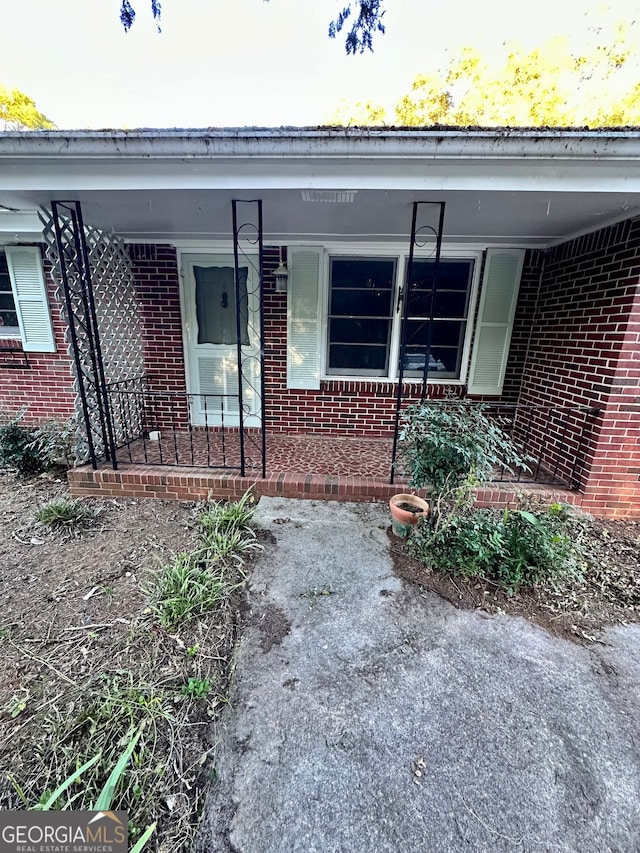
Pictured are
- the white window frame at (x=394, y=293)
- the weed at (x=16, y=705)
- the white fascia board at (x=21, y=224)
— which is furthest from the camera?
the white window frame at (x=394, y=293)

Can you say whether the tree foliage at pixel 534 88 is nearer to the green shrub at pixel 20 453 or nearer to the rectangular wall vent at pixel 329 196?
the rectangular wall vent at pixel 329 196

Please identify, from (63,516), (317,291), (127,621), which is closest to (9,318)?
(63,516)

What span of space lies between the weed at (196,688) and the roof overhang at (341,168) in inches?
111

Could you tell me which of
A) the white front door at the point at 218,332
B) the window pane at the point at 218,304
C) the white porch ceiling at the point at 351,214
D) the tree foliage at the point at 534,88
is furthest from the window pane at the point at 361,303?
the tree foliage at the point at 534,88

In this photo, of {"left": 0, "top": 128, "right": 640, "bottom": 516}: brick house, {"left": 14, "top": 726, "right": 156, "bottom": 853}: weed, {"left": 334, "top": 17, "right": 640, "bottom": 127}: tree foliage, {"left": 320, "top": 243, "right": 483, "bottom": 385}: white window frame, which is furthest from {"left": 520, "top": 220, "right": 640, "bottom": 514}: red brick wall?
{"left": 334, "top": 17, "right": 640, "bottom": 127}: tree foliage

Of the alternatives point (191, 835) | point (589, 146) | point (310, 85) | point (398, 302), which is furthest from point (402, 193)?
point (310, 85)

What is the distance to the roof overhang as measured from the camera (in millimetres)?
2080

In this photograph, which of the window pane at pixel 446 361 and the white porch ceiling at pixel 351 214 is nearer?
the white porch ceiling at pixel 351 214

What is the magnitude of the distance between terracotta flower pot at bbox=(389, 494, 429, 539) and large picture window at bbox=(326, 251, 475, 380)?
196cm

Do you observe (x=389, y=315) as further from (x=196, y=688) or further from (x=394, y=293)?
(x=196, y=688)

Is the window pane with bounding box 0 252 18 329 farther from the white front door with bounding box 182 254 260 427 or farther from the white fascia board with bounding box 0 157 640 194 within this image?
the white fascia board with bounding box 0 157 640 194

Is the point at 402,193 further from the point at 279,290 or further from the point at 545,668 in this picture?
the point at 545,668

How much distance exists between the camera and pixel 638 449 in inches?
119

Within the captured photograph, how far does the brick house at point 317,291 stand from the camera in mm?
2227
